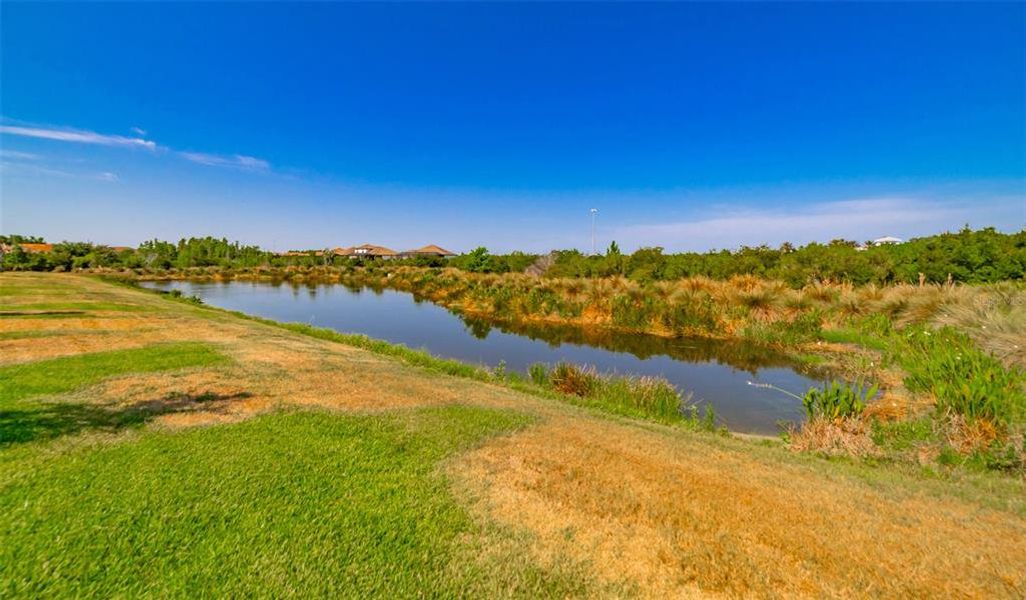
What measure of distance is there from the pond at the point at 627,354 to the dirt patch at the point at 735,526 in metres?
4.78

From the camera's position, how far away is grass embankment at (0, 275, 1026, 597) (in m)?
2.60

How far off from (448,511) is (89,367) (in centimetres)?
722

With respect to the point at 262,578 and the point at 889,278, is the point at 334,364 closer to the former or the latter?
the point at 262,578

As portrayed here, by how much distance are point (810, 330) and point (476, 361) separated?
1297 cm

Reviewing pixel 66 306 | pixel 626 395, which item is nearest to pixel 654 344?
pixel 626 395

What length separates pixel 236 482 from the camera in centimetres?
347

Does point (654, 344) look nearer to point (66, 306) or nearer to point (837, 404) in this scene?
point (837, 404)

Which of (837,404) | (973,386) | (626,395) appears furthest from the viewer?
(626,395)

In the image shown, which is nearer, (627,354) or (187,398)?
(187,398)

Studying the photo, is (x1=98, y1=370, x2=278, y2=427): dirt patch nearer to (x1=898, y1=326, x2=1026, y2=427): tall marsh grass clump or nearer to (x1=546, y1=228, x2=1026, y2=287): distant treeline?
(x1=898, y1=326, x2=1026, y2=427): tall marsh grass clump

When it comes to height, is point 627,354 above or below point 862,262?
below

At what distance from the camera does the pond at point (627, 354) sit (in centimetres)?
1020

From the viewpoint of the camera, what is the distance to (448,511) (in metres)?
3.31

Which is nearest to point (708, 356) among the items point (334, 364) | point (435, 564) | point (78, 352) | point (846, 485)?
point (846, 485)
